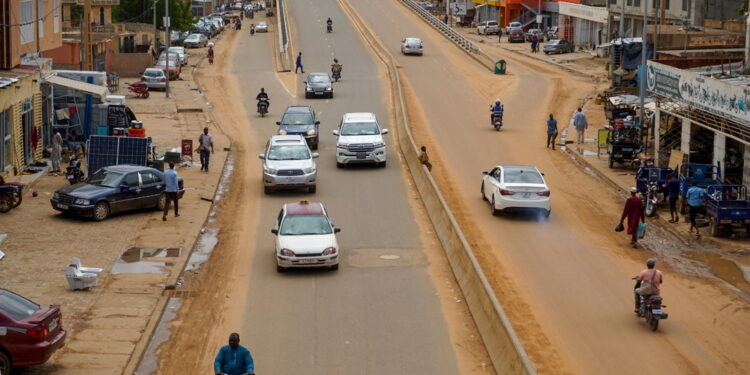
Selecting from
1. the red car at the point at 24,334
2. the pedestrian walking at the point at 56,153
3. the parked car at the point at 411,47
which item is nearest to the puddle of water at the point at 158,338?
the red car at the point at 24,334

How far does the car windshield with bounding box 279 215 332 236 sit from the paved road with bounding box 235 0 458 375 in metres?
0.98

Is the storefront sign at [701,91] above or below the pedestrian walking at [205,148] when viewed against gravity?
above

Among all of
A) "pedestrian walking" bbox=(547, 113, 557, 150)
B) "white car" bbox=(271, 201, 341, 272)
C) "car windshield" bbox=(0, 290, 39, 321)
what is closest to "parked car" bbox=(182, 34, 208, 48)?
"pedestrian walking" bbox=(547, 113, 557, 150)

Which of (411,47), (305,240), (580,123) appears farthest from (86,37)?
(305,240)

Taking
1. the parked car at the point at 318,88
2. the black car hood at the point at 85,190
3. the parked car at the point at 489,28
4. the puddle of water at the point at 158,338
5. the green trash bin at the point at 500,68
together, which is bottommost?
the puddle of water at the point at 158,338

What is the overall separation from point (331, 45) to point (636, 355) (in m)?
64.3

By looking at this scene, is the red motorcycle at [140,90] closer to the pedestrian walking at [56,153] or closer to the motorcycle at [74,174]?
the pedestrian walking at [56,153]

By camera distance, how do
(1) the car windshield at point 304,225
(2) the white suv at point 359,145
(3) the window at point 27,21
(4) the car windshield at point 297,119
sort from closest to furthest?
(1) the car windshield at point 304,225, (2) the white suv at point 359,145, (3) the window at point 27,21, (4) the car windshield at point 297,119

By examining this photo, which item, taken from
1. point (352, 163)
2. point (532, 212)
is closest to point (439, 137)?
point (352, 163)

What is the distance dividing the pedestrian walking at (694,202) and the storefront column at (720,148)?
285 cm

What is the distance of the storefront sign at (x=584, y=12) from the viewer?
82.2 metres

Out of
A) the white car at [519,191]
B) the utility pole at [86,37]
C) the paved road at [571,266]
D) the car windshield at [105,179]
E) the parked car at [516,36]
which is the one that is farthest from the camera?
the parked car at [516,36]

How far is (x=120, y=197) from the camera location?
30.9 meters

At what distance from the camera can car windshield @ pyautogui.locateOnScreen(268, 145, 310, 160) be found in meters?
35.9
